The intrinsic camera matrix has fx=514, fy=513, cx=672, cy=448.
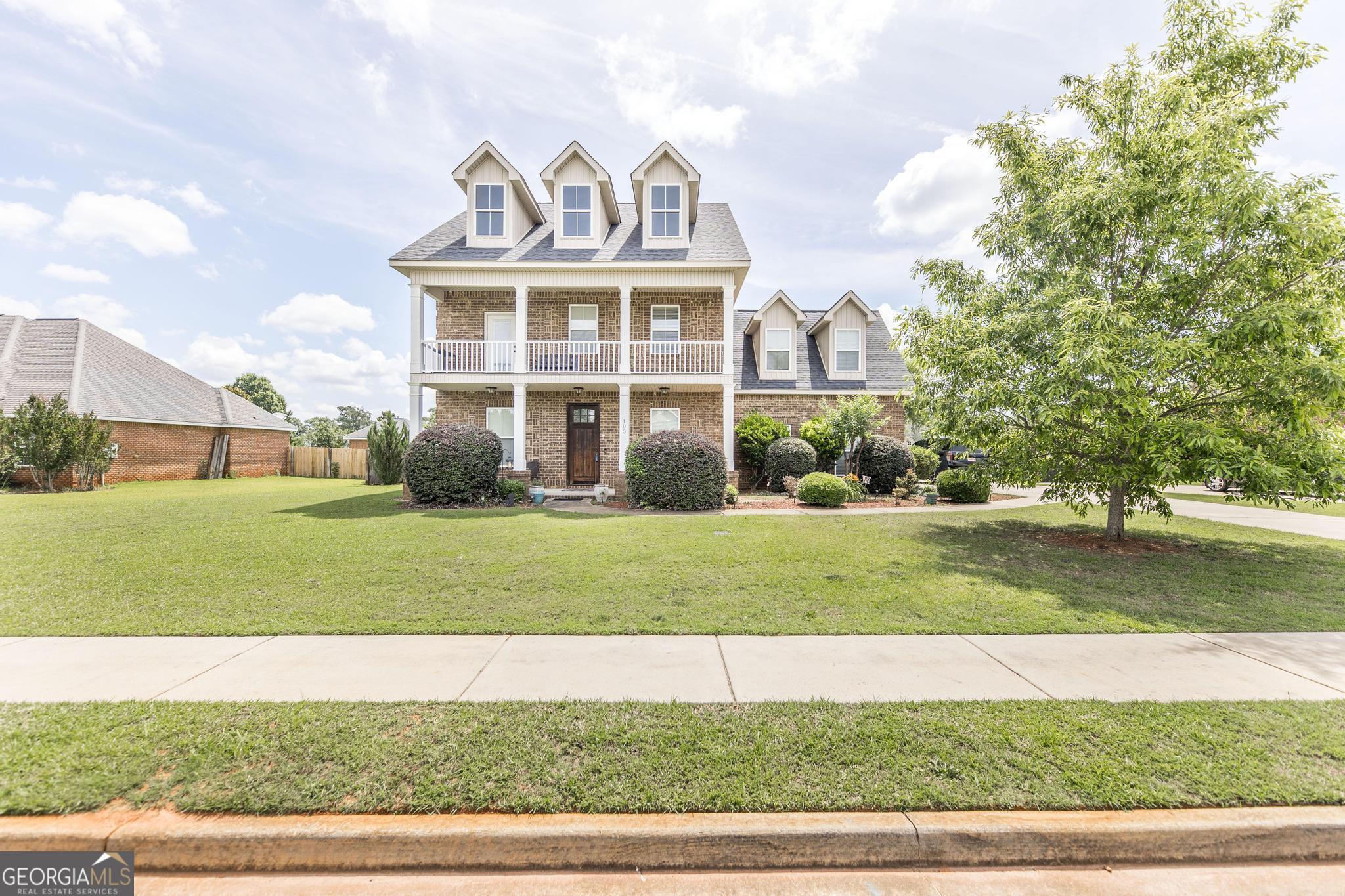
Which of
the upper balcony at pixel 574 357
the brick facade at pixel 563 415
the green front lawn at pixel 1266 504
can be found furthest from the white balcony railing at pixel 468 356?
the green front lawn at pixel 1266 504

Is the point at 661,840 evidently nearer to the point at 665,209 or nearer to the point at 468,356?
the point at 468,356

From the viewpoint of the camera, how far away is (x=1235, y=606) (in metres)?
5.59

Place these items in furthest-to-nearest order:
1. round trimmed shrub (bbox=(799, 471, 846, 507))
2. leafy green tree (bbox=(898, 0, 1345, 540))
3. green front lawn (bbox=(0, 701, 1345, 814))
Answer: round trimmed shrub (bbox=(799, 471, 846, 507)) → leafy green tree (bbox=(898, 0, 1345, 540)) → green front lawn (bbox=(0, 701, 1345, 814))

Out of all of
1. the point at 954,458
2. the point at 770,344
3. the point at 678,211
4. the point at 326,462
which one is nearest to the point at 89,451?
the point at 326,462

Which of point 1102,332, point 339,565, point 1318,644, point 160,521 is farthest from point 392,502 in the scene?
point 1318,644

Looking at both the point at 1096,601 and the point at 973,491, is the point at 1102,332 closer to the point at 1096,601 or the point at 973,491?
the point at 1096,601

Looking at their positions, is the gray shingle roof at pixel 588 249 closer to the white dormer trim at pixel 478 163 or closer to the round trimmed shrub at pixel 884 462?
the white dormer trim at pixel 478 163

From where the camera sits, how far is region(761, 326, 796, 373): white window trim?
723 inches

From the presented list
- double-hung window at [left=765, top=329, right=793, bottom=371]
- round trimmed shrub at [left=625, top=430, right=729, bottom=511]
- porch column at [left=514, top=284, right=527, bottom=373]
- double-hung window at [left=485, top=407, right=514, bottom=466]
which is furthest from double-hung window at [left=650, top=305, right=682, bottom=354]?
round trimmed shrub at [left=625, top=430, right=729, bottom=511]

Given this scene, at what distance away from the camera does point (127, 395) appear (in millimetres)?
20938

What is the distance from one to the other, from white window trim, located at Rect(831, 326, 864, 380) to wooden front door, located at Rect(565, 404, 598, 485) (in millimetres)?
8781

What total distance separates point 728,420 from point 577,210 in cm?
813

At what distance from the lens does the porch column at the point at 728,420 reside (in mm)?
14789

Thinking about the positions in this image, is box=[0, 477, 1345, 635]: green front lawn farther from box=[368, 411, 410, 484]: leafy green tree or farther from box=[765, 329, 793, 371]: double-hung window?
box=[368, 411, 410, 484]: leafy green tree
